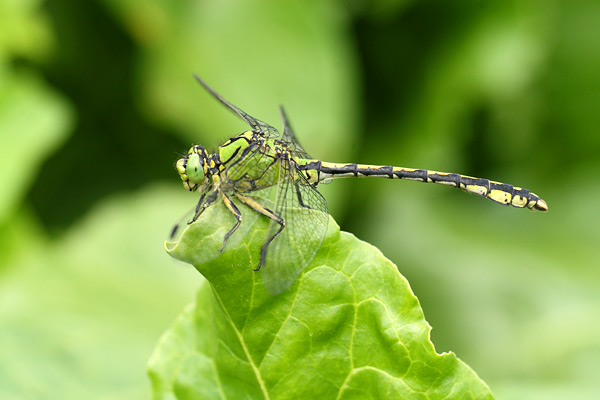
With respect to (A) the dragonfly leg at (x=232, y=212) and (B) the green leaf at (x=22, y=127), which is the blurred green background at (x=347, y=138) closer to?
(B) the green leaf at (x=22, y=127)

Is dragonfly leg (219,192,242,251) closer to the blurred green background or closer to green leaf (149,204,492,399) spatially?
green leaf (149,204,492,399)

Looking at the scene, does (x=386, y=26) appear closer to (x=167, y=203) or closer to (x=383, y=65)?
(x=383, y=65)

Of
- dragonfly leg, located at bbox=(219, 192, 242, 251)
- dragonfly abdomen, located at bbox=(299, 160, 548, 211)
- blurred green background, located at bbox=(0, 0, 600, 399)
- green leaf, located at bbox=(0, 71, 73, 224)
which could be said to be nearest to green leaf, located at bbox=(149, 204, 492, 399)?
dragonfly leg, located at bbox=(219, 192, 242, 251)

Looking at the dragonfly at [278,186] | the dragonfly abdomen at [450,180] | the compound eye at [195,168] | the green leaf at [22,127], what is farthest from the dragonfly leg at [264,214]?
the green leaf at [22,127]

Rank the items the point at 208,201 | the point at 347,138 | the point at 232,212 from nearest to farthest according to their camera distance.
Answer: the point at 232,212, the point at 208,201, the point at 347,138

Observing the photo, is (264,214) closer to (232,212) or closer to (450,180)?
(232,212)

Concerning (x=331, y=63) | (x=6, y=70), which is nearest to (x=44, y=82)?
(x=6, y=70)

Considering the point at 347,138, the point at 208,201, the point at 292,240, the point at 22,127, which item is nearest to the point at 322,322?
the point at 292,240
